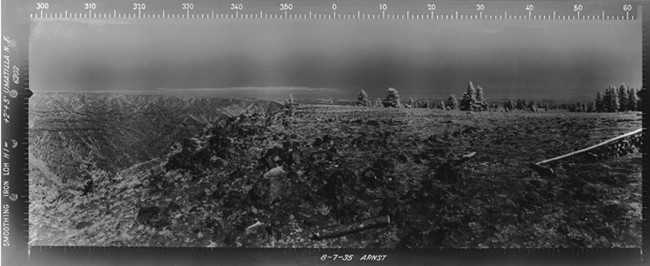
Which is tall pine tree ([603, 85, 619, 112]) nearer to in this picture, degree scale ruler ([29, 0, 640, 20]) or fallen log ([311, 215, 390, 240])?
degree scale ruler ([29, 0, 640, 20])

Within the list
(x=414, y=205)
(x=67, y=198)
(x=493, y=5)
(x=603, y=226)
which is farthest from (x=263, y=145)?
(x=603, y=226)

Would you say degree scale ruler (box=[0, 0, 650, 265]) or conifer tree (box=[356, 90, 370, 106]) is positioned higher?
degree scale ruler (box=[0, 0, 650, 265])

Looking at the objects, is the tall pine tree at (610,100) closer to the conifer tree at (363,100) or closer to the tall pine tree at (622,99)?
the tall pine tree at (622,99)

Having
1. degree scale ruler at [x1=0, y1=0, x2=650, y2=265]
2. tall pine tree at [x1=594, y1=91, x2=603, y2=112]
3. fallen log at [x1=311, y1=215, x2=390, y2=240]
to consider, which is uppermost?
degree scale ruler at [x1=0, y1=0, x2=650, y2=265]

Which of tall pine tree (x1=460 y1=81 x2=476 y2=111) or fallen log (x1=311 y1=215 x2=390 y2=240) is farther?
tall pine tree (x1=460 y1=81 x2=476 y2=111)

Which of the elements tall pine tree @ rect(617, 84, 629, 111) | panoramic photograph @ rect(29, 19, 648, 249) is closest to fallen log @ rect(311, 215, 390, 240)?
panoramic photograph @ rect(29, 19, 648, 249)

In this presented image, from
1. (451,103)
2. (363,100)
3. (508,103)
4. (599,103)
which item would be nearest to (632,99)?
(599,103)
